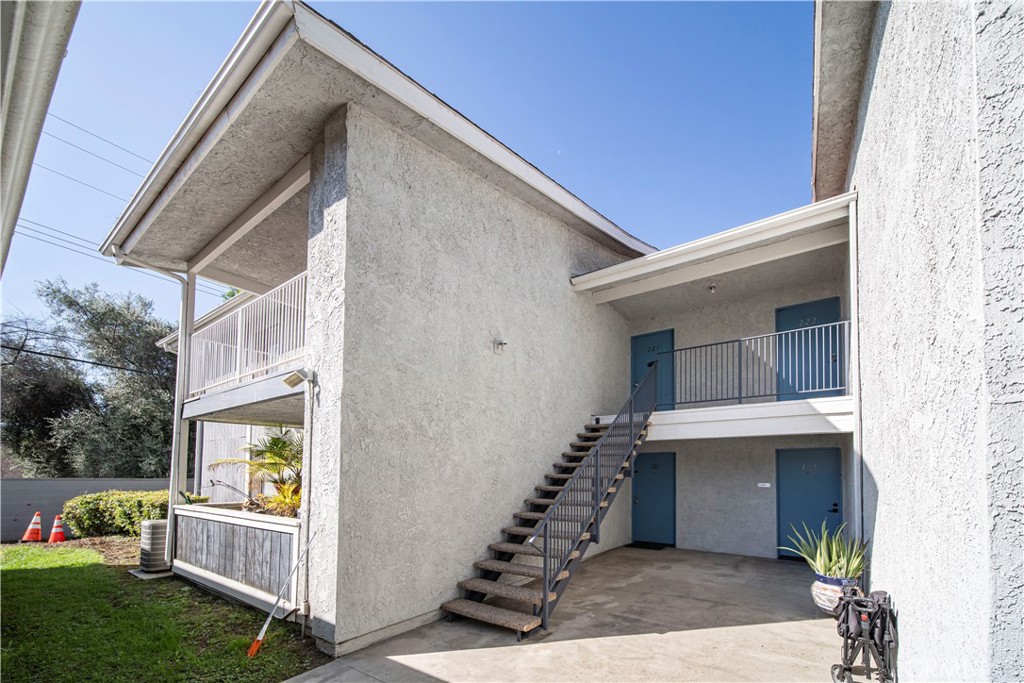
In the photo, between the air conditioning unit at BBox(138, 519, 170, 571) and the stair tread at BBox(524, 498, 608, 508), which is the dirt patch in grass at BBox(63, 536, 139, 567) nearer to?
the air conditioning unit at BBox(138, 519, 170, 571)

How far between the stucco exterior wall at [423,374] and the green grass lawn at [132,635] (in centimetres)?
93

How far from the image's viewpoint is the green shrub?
12664 mm

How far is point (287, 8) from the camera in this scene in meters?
4.73

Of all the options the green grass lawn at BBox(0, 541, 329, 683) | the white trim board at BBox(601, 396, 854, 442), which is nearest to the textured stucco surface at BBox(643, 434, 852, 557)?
the white trim board at BBox(601, 396, 854, 442)

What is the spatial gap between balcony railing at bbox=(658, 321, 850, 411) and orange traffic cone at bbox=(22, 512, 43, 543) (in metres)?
15.1

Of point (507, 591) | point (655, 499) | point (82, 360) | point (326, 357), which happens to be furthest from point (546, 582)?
point (82, 360)

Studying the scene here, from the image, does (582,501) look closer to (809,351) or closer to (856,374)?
(856,374)

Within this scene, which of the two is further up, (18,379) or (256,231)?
(256,231)

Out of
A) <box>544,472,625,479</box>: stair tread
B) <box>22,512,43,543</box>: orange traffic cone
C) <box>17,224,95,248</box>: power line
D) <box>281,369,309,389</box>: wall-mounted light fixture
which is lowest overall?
<box>22,512,43,543</box>: orange traffic cone

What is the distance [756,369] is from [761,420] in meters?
2.51

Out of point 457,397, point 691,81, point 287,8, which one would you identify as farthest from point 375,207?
point 691,81

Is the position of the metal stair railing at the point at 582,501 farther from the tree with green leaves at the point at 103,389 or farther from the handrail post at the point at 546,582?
the tree with green leaves at the point at 103,389

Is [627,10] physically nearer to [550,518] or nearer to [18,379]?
[550,518]

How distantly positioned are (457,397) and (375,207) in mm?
2547
